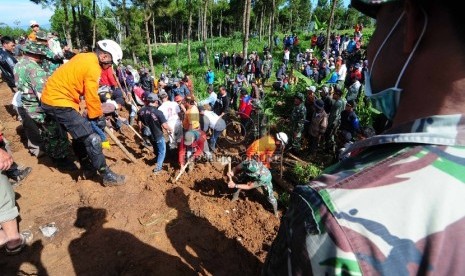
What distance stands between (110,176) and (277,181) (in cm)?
431

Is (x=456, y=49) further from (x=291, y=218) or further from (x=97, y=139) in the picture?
(x=97, y=139)

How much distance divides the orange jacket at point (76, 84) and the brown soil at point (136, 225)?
5.35 feet

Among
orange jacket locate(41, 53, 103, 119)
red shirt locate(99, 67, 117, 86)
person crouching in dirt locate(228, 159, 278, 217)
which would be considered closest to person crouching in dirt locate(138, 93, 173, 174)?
person crouching in dirt locate(228, 159, 278, 217)

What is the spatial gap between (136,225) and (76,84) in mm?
2415

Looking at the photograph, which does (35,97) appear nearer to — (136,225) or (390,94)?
(136,225)

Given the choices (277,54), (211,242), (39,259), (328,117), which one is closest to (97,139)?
(39,259)

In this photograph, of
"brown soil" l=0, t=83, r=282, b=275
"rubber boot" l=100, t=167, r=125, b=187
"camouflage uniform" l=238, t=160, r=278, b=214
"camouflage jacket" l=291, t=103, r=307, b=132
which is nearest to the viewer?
"brown soil" l=0, t=83, r=282, b=275

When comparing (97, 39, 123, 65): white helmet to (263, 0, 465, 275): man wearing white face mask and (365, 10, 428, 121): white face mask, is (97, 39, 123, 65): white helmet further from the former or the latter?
(263, 0, 465, 275): man wearing white face mask

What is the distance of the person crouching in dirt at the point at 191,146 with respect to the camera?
7.32 m

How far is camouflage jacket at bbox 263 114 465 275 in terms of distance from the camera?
0.55 meters

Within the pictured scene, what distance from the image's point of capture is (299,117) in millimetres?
9031

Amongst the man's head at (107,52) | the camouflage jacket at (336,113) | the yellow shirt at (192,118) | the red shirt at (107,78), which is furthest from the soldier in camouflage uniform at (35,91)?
the camouflage jacket at (336,113)

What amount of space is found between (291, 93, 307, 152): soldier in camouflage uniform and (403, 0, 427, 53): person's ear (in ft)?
27.5

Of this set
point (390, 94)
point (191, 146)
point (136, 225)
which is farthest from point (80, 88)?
point (390, 94)
